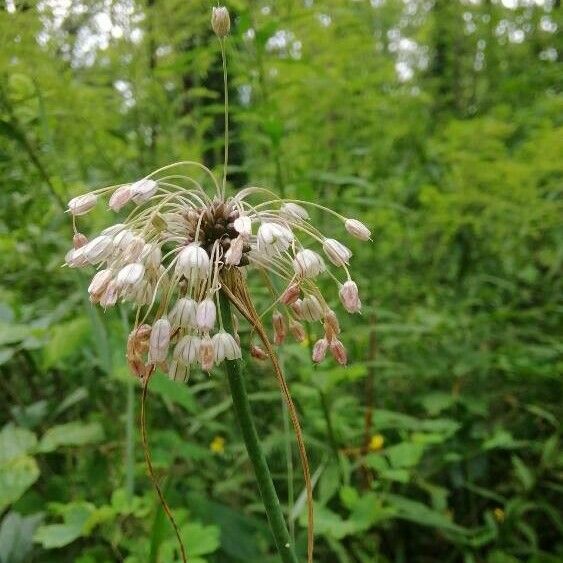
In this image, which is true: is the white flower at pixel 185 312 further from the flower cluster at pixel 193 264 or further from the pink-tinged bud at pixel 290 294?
the pink-tinged bud at pixel 290 294

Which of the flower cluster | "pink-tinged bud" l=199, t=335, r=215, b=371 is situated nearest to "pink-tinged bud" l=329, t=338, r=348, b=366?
the flower cluster

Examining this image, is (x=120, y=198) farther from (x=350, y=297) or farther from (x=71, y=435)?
(x=71, y=435)

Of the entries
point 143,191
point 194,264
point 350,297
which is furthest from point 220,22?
point 350,297

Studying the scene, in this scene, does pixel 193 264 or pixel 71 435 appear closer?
pixel 193 264

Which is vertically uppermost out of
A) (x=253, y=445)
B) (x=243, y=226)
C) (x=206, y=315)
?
(x=243, y=226)

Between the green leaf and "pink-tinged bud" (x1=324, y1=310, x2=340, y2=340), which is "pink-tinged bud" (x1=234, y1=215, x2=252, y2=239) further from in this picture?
the green leaf
